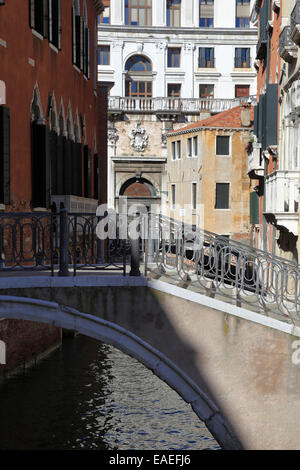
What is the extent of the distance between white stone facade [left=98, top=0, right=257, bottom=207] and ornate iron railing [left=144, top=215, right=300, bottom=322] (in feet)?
120

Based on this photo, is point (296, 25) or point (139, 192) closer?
point (296, 25)

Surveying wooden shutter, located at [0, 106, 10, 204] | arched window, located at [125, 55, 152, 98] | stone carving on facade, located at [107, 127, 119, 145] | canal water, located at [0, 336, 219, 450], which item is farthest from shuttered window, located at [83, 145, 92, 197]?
arched window, located at [125, 55, 152, 98]

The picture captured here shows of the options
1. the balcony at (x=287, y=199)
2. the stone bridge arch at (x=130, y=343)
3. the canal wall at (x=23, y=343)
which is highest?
the balcony at (x=287, y=199)

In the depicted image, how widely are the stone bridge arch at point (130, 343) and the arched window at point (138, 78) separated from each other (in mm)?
40026

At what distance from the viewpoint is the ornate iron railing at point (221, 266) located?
10.2 m

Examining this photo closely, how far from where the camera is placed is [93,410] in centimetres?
1592

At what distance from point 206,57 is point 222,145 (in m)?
9.85

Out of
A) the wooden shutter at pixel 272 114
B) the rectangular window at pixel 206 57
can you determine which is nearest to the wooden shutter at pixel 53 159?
the wooden shutter at pixel 272 114

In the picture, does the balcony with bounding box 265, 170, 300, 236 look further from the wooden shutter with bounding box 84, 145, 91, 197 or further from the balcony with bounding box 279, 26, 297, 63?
the wooden shutter with bounding box 84, 145, 91, 197

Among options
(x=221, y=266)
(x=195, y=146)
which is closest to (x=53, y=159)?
(x=221, y=266)

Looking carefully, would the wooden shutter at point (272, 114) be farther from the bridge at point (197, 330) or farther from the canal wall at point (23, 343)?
the bridge at point (197, 330)

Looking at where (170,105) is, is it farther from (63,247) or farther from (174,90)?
(63,247)
